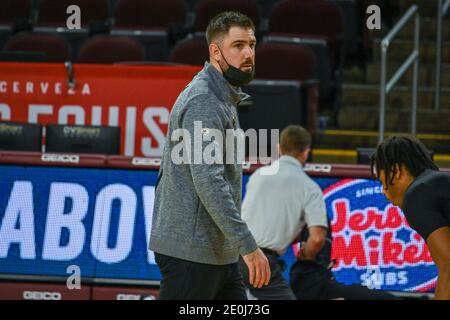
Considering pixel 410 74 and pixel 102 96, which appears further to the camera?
pixel 410 74

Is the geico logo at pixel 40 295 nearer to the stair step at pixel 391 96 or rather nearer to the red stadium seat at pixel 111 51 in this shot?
the red stadium seat at pixel 111 51

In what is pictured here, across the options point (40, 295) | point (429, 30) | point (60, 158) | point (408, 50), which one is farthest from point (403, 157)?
point (429, 30)

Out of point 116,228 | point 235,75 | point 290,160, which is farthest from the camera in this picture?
point 116,228

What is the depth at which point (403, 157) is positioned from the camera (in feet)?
12.6

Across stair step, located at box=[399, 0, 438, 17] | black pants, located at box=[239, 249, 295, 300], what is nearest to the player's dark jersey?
black pants, located at box=[239, 249, 295, 300]

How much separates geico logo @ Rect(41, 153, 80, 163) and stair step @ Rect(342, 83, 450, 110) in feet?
15.3

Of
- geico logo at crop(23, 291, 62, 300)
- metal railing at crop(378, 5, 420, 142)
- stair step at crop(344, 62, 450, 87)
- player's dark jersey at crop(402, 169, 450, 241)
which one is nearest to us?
player's dark jersey at crop(402, 169, 450, 241)

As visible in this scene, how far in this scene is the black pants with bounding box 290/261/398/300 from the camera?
614 cm

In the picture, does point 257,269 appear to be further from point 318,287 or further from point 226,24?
point 318,287

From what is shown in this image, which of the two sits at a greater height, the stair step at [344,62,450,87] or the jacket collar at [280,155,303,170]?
the stair step at [344,62,450,87]

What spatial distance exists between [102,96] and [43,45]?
2.12m

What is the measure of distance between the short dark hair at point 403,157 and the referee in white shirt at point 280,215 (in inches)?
84.1

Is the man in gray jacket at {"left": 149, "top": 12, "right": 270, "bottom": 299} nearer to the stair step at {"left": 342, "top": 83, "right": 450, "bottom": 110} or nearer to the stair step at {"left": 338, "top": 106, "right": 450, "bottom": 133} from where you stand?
the stair step at {"left": 338, "top": 106, "right": 450, "bottom": 133}
